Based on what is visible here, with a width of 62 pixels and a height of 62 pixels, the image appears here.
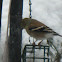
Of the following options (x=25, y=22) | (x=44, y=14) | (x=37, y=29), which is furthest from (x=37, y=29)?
(x=44, y=14)

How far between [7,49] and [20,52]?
130mm

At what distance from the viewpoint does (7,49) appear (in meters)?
1.77

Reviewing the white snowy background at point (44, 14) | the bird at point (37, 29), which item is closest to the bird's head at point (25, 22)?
the bird at point (37, 29)

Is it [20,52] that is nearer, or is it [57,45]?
[20,52]

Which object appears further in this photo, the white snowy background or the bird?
the white snowy background

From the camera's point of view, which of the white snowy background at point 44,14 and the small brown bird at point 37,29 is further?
the white snowy background at point 44,14

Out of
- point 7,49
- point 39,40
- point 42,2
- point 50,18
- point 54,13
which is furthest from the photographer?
point 42,2

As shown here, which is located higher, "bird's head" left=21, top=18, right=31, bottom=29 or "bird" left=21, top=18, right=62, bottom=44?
"bird's head" left=21, top=18, right=31, bottom=29

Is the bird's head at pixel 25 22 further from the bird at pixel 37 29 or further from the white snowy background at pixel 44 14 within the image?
the white snowy background at pixel 44 14

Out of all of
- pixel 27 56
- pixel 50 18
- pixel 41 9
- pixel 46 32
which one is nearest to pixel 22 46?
pixel 27 56

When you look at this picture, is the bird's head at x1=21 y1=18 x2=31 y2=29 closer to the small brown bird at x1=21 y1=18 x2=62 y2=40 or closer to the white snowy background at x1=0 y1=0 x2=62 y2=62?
the small brown bird at x1=21 y1=18 x2=62 y2=40

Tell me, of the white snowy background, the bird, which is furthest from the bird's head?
the white snowy background

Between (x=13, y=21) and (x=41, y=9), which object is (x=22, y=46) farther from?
(x=41, y=9)

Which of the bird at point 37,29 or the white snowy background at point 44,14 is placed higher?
the white snowy background at point 44,14
